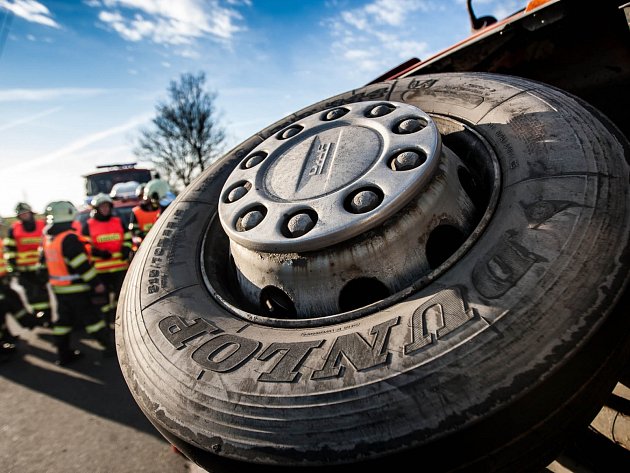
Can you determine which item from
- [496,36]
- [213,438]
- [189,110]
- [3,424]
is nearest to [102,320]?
[3,424]

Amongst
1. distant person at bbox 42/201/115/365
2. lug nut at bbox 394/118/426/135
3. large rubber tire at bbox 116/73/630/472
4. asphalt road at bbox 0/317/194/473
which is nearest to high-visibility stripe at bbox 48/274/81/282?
distant person at bbox 42/201/115/365

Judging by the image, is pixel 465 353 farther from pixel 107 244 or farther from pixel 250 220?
pixel 107 244

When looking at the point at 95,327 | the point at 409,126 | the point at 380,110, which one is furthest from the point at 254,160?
the point at 95,327

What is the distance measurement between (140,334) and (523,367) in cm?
108

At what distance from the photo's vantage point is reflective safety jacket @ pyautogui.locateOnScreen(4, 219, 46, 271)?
20.1 ft

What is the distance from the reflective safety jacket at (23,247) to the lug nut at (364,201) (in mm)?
6452

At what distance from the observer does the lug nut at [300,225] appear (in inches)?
48.3

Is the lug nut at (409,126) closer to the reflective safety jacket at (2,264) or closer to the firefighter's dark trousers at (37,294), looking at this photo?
the firefighter's dark trousers at (37,294)

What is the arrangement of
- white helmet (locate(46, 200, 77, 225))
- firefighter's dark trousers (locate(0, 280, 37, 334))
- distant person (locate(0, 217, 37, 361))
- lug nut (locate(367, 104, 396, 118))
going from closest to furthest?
lug nut (locate(367, 104, 396, 118))
white helmet (locate(46, 200, 77, 225))
distant person (locate(0, 217, 37, 361))
firefighter's dark trousers (locate(0, 280, 37, 334))

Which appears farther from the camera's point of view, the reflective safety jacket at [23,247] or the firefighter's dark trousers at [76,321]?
the reflective safety jacket at [23,247]

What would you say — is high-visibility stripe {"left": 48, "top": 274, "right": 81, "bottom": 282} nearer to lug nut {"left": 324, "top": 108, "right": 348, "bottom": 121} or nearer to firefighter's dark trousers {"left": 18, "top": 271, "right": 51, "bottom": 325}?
firefighter's dark trousers {"left": 18, "top": 271, "right": 51, "bottom": 325}

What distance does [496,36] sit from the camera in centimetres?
168

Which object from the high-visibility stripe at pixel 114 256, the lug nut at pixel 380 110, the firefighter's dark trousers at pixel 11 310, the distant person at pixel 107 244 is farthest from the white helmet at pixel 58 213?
the lug nut at pixel 380 110

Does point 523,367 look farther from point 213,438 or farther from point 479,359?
point 213,438
